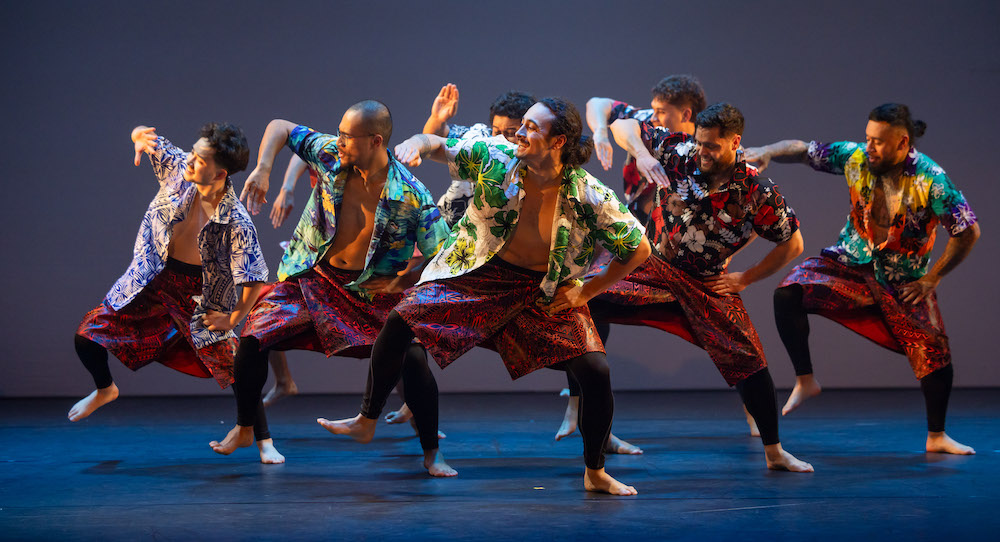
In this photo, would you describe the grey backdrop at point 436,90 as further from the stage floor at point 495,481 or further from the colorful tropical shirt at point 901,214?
the colorful tropical shirt at point 901,214

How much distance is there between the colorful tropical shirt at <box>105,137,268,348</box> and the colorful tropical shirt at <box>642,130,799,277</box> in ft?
4.89

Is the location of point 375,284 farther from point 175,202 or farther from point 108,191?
point 108,191

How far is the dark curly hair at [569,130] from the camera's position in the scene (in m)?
2.97

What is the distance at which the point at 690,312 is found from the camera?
348cm

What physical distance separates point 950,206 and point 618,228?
4.97ft

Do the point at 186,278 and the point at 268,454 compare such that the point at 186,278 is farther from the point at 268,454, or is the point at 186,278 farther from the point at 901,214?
the point at 901,214

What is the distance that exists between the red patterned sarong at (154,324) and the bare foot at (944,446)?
8.85 feet

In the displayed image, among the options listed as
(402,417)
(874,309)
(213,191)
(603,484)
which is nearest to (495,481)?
(603,484)

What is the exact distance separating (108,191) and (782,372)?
4080 mm

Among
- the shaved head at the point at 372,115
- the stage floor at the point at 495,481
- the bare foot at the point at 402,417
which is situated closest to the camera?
the stage floor at the point at 495,481

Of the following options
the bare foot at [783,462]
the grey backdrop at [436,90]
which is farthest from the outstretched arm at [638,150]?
the grey backdrop at [436,90]

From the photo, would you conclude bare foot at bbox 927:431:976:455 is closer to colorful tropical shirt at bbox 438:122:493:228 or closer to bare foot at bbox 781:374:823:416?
bare foot at bbox 781:374:823:416

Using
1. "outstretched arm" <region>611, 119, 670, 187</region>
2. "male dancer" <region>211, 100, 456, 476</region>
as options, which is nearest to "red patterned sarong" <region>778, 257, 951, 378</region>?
"outstretched arm" <region>611, 119, 670, 187</region>

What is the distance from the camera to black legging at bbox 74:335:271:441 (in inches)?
141
